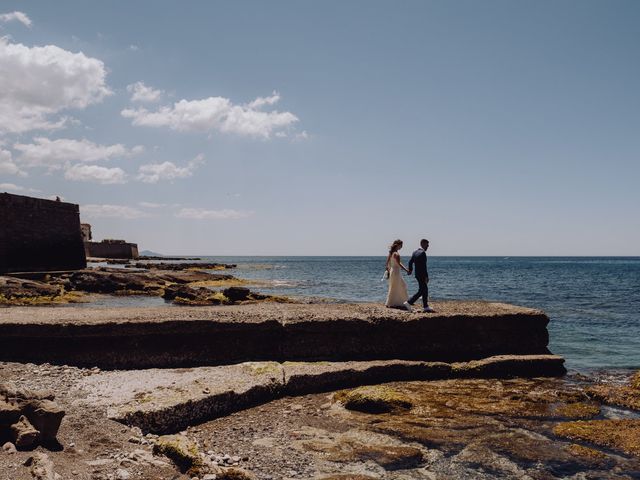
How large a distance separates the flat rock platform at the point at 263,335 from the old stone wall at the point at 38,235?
59.5ft

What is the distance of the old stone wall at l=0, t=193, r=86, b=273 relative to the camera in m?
25.5

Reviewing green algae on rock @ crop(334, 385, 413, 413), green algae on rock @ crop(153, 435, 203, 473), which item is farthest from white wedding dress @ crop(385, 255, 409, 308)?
green algae on rock @ crop(153, 435, 203, 473)

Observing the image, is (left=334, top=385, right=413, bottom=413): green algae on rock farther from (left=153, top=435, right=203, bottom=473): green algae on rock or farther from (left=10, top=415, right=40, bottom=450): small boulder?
(left=10, top=415, right=40, bottom=450): small boulder

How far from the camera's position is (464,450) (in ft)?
21.0

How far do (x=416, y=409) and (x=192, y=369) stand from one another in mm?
4150

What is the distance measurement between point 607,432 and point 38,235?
2973 cm

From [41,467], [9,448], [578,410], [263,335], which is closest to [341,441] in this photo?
[41,467]

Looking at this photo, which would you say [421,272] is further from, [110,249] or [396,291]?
[110,249]

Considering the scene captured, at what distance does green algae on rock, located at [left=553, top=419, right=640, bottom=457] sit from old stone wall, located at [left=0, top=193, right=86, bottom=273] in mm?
26871

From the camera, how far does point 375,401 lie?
7.71 meters

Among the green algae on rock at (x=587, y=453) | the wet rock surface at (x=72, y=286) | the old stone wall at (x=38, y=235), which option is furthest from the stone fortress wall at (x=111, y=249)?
the green algae on rock at (x=587, y=453)

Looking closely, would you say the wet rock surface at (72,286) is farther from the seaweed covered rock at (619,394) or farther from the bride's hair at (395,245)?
the seaweed covered rock at (619,394)

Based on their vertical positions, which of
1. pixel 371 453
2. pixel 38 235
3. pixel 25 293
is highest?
pixel 38 235

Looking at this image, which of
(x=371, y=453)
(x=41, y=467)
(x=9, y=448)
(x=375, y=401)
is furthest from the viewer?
(x=375, y=401)
